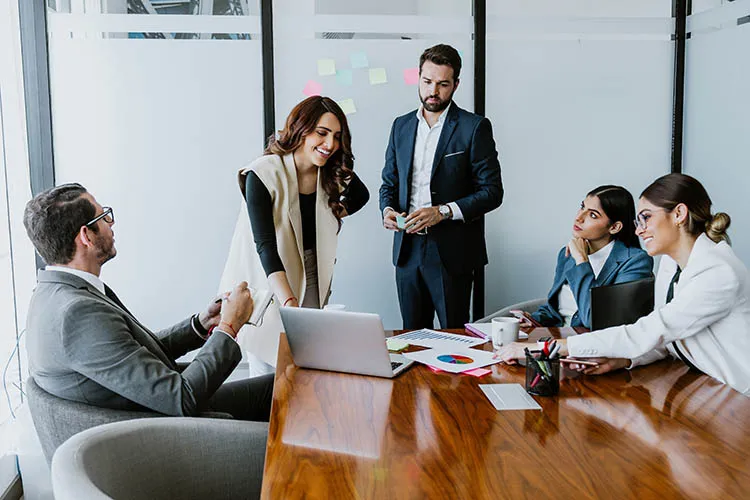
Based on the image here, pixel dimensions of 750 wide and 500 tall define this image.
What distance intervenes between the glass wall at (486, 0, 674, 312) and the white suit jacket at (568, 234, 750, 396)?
2146 mm

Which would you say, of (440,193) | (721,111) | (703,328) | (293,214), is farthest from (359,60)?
(703,328)

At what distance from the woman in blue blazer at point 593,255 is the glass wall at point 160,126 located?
6.03 feet

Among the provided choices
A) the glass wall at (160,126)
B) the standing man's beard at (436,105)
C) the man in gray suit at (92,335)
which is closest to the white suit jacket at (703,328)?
the man in gray suit at (92,335)

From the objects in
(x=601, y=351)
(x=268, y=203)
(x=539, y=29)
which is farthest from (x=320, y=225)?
(x=539, y=29)

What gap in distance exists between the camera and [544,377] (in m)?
1.70

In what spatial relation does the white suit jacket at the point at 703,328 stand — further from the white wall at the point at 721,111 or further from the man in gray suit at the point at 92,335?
the white wall at the point at 721,111

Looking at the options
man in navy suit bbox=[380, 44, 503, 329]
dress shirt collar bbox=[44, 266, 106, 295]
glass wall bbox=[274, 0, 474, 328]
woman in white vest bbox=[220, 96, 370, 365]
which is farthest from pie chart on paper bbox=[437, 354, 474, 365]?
glass wall bbox=[274, 0, 474, 328]

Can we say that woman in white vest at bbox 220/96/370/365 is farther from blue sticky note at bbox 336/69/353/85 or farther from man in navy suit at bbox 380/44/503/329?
blue sticky note at bbox 336/69/353/85

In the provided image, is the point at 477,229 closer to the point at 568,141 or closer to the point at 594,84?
the point at 568,141

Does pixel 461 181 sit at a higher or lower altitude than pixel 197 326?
higher

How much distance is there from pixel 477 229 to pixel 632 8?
1.71m

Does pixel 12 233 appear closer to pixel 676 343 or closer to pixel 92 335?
pixel 92 335

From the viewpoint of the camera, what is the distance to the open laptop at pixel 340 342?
1829 mm

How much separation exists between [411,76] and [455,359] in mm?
2279
